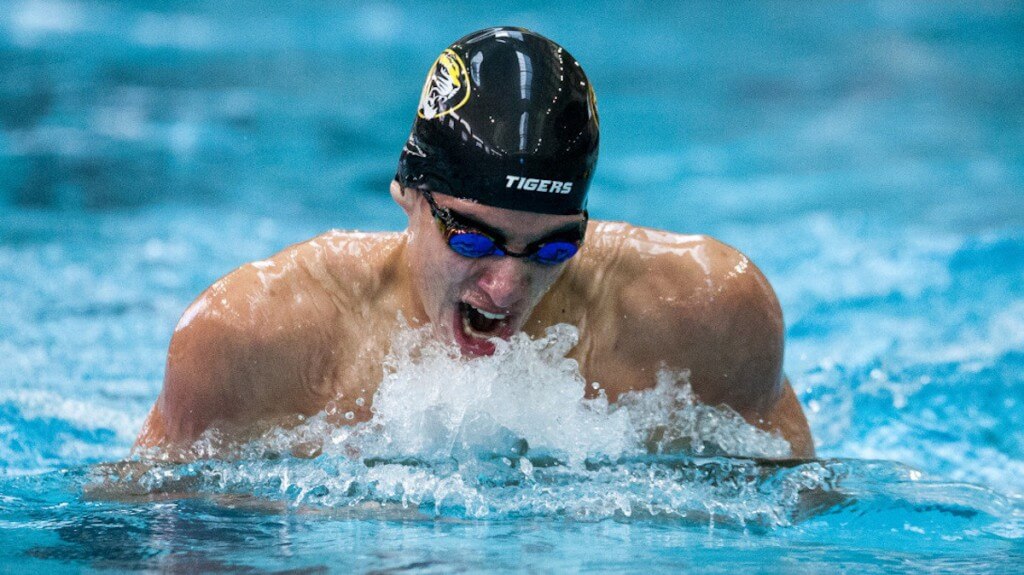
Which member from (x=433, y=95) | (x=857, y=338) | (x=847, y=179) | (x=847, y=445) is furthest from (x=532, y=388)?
(x=847, y=179)

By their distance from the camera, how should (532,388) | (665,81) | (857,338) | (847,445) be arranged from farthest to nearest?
(665,81), (857,338), (847,445), (532,388)

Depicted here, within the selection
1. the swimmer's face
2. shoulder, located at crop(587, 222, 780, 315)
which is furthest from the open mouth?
shoulder, located at crop(587, 222, 780, 315)

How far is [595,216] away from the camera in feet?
22.5

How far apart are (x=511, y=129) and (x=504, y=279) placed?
0.30 meters

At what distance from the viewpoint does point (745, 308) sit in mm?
2893

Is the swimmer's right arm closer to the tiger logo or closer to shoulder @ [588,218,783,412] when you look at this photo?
the tiger logo

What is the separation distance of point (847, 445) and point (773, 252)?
2244 millimetres

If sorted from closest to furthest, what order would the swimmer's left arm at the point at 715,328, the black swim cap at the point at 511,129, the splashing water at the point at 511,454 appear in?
the black swim cap at the point at 511,129, the splashing water at the point at 511,454, the swimmer's left arm at the point at 715,328

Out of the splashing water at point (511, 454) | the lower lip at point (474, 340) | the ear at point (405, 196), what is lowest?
the splashing water at point (511, 454)

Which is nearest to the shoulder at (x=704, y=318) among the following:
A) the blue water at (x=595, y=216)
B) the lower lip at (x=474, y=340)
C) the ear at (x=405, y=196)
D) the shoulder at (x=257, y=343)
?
the blue water at (x=595, y=216)

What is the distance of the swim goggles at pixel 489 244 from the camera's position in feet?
8.30

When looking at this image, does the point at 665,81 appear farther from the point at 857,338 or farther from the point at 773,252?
the point at 857,338

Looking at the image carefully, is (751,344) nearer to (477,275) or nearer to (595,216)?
(477,275)

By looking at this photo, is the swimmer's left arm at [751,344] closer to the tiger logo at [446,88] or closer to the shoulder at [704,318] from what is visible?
the shoulder at [704,318]
